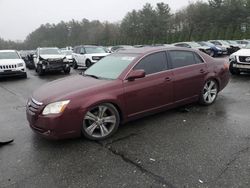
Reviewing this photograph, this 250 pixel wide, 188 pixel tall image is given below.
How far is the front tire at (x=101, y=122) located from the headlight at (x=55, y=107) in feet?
1.35

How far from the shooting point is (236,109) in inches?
249

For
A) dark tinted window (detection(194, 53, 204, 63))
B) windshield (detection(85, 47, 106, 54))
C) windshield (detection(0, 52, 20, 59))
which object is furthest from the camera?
windshield (detection(85, 47, 106, 54))

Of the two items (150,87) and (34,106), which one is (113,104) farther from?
(34,106)

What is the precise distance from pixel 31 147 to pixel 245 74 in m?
10.0

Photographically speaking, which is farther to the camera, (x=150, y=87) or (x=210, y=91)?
(x=210, y=91)

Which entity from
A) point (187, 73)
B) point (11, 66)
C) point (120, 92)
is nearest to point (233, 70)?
point (187, 73)

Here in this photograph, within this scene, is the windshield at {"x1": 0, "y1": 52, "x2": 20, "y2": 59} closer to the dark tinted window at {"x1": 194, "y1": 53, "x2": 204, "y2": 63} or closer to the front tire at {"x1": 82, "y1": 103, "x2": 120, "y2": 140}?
the dark tinted window at {"x1": 194, "y1": 53, "x2": 204, "y2": 63}

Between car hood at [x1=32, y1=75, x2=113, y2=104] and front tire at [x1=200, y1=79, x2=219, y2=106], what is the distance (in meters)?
2.56

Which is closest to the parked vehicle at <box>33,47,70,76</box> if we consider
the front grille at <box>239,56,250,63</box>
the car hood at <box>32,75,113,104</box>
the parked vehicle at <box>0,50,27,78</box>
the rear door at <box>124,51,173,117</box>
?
the parked vehicle at <box>0,50,27,78</box>

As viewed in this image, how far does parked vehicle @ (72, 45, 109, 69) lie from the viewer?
660 inches

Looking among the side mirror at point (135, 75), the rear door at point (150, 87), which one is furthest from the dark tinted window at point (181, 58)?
the side mirror at point (135, 75)

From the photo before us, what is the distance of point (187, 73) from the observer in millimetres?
6016

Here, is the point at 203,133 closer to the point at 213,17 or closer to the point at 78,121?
the point at 78,121

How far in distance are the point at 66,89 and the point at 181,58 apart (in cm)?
272
